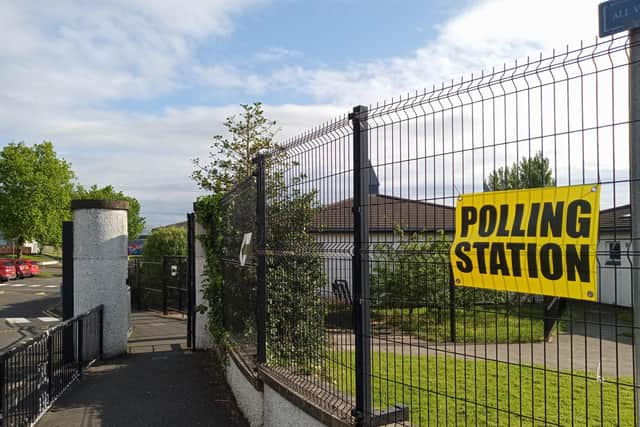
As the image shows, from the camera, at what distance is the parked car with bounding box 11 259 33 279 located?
35.6m

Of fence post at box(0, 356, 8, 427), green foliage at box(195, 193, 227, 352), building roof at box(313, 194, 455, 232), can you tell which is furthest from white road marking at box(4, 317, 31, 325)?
building roof at box(313, 194, 455, 232)

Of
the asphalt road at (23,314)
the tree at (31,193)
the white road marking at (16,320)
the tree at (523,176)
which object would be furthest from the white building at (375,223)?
the tree at (31,193)

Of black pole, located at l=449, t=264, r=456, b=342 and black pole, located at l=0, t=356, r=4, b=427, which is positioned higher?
black pole, located at l=449, t=264, r=456, b=342

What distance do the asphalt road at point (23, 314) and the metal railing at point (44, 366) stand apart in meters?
1.82

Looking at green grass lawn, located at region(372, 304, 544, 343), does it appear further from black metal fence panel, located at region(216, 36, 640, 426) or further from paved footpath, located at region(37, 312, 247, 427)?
paved footpath, located at region(37, 312, 247, 427)

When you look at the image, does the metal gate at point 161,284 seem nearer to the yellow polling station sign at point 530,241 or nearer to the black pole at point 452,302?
the black pole at point 452,302

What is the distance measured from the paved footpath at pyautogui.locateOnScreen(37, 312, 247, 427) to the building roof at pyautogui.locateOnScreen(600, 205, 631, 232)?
476cm

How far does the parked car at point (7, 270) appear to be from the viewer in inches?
1313

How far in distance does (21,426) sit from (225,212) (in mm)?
4257

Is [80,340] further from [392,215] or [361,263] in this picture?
[392,215]

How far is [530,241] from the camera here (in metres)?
2.56

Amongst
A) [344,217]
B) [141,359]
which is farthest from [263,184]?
[141,359]

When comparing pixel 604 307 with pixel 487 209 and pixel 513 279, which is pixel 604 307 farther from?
pixel 487 209

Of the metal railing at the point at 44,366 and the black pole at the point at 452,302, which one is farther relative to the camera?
the metal railing at the point at 44,366
